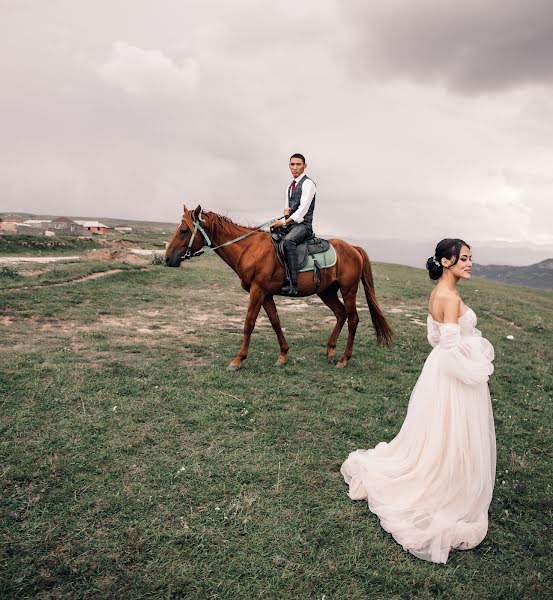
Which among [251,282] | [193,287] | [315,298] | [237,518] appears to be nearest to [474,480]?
[237,518]

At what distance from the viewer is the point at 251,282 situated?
9297mm

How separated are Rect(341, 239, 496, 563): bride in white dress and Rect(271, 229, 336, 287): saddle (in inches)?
184

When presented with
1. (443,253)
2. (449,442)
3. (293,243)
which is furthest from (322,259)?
(449,442)

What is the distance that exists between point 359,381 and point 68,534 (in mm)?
6268

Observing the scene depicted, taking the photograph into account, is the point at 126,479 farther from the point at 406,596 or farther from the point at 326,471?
the point at 406,596

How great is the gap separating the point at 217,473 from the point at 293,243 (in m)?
5.46

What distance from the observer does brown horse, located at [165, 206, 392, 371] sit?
9.12 m

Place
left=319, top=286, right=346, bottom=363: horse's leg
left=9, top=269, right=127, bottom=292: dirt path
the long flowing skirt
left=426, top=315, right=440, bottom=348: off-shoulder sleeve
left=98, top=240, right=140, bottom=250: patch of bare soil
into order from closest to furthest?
the long flowing skirt < left=426, top=315, right=440, bottom=348: off-shoulder sleeve < left=319, top=286, right=346, bottom=363: horse's leg < left=9, top=269, right=127, bottom=292: dirt path < left=98, top=240, right=140, bottom=250: patch of bare soil

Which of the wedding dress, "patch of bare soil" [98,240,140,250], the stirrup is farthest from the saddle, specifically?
"patch of bare soil" [98,240,140,250]

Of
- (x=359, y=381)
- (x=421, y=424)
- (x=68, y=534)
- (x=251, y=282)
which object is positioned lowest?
(x=68, y=534)

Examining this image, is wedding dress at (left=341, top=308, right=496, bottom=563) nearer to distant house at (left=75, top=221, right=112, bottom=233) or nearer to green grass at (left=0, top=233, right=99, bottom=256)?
green grass at (left=0, top=233, right=99, bottom=256)

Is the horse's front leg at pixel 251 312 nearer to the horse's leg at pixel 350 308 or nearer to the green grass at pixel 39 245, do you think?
the horse's leg at pixel 350 308

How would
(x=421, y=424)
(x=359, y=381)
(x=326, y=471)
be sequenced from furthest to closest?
1. (x=359, y=381)
2. (x=326, y=471)
3. (x=421, y=424)

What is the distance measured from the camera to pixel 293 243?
29.9ft
